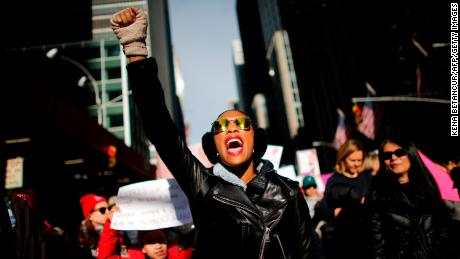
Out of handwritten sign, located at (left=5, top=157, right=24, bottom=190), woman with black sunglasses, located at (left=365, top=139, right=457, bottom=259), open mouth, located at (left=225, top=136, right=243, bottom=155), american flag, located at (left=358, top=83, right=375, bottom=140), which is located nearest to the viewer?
open mouth, located at (left=225, top=136, right=243, bottom=155)

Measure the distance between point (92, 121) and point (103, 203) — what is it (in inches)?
242

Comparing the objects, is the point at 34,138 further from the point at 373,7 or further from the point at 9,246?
the point at 373,7

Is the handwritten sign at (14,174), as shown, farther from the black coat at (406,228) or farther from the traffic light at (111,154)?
the black coat at (406,228)

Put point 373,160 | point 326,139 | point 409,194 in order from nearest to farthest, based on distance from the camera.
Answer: point 409,194 → point 373,160 → point 326,139

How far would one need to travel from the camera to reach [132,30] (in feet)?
5.93

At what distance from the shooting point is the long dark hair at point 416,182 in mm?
3350

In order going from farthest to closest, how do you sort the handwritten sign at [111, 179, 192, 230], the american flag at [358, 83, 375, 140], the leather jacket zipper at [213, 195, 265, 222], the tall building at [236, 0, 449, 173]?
the tall building at [236, 0, 449, 173] < the american flag at [358, 83, 375, 140] < the handwritten sign at [111, 179, 192, 230] < the leather jacket zipper at [213, 195, 265, 222]

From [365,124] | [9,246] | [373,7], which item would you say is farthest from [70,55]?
[9,246]

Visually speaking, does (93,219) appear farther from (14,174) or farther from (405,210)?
(14,174)

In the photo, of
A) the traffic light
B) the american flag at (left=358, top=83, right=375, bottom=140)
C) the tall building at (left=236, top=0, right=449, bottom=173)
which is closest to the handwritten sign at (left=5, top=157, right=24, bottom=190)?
the traffic light

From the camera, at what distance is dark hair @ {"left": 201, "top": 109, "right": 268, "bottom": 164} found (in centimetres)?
247

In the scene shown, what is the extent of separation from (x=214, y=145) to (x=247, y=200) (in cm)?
57

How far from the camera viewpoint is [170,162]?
6.49ft

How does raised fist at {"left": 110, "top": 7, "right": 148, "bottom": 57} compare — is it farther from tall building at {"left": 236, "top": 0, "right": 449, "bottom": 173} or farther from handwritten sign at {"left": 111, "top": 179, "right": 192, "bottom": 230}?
tall building at {"left": 236, "top": 0, "right": 449, "bottom": 173}
